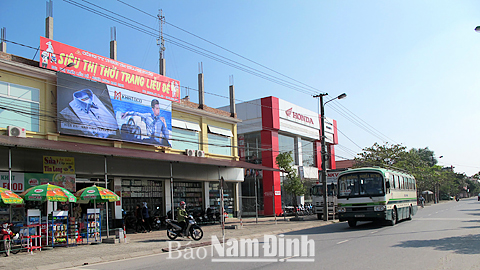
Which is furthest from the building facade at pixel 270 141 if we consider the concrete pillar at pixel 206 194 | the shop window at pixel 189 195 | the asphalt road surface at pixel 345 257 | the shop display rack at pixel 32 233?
the shop display rack at pixel 32 233

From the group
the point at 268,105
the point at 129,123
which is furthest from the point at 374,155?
the point at 129,123

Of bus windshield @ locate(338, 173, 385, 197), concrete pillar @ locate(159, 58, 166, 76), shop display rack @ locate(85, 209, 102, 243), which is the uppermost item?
concrete pillar @ locate(159, 58, 166, 76)

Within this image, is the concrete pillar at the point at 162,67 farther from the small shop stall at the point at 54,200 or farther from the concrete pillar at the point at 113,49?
the small shop stall at the point at 54,200

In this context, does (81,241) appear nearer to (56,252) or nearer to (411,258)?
(56,252)

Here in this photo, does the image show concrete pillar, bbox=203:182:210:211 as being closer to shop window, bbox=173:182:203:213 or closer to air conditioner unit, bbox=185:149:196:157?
shop window, bbox=173:182:203:213

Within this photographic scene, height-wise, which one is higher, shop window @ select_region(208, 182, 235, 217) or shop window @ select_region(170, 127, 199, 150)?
shop window @ select_region(170, 127, 199, 150)

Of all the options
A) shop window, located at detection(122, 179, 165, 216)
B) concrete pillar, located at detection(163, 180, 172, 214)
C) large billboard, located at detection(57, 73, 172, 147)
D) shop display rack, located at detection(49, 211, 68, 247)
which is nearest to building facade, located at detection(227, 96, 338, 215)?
concrete pillar, located at detection(163, 180, 172, 214)

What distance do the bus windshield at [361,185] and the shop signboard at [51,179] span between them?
13.8m

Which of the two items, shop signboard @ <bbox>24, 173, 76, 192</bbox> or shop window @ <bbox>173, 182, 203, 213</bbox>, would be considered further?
shop window @ <bbox>173, 182, 203, 213</bbox>

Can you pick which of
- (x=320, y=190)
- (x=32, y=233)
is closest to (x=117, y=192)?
(x=32, y=233)

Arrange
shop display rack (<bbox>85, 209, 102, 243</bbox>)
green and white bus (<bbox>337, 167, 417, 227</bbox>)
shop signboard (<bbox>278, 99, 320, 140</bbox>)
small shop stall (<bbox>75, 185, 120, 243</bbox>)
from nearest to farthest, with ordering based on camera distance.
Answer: small shop stall (<bbox>75, 185, 120, 243</bbox>)
shop display rack (<bbox>85, 209, 102, 243</bbox>)
green and white bus (<bbox>337, 167, 417, 227</bbox>)
shop signboard (<bbox>278, 99, 320, 140</bbox>)

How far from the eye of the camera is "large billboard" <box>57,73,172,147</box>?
19891 mm

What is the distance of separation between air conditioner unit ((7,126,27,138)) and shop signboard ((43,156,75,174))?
1479mm

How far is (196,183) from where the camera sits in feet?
95.6
